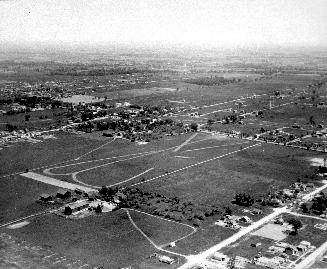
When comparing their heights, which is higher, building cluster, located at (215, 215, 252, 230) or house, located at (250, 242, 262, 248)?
house, located at (250, 242, 262, 248)

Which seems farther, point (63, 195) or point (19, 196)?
point (19, 196)

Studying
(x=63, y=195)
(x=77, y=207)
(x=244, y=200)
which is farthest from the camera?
(x=63, y=195)

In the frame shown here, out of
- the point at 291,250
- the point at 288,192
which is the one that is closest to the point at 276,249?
the point at 291,250

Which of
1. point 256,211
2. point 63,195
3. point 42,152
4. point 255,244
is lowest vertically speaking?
point 42,152

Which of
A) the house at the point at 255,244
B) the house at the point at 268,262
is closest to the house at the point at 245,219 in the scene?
the house at the point at 255,244

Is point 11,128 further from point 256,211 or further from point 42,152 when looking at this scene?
point 256,211

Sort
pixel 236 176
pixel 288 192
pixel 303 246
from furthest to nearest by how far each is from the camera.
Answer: pixel 236 176
pixel 288 192
pixel 303 246

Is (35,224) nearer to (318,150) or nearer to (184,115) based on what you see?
(318,150)

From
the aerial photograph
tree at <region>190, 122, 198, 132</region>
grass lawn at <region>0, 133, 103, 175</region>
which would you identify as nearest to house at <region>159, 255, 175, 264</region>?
the aerial photograph

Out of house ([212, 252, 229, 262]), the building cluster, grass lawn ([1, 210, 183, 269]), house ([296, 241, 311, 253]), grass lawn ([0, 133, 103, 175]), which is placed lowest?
grass lawn ([0, 133, 103, 175])

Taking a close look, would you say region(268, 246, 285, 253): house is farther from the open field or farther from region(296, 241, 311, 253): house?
the open field

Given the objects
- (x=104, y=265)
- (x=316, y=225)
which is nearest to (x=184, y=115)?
(x=316, y=225)
